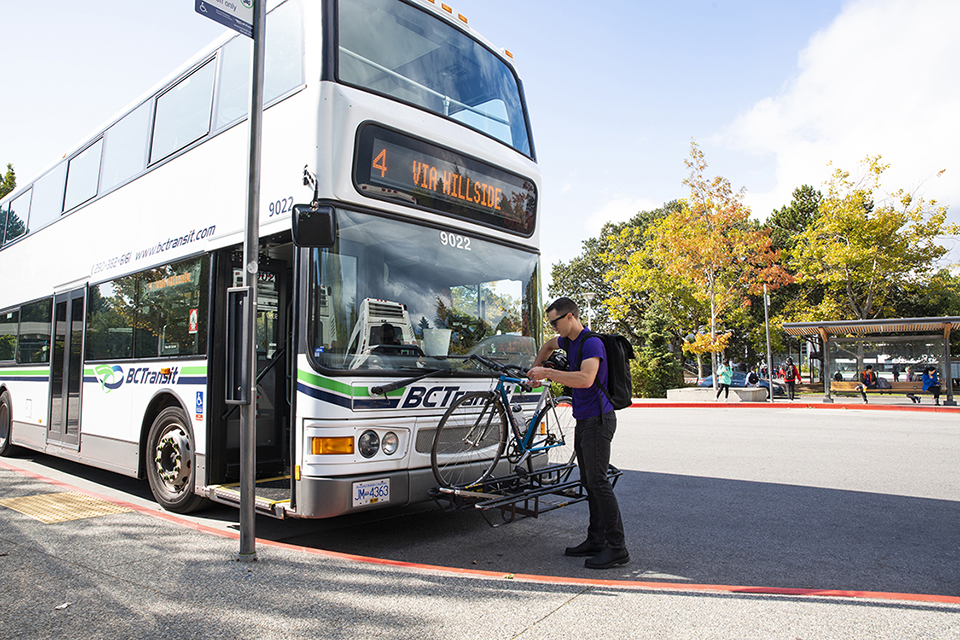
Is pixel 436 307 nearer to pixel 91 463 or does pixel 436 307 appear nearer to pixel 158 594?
pixel 158 594

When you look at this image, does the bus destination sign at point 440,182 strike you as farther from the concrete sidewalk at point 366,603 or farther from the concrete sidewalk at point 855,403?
the concrete sidewalk at point 855,403

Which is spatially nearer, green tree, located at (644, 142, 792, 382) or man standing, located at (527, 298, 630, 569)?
man standing, located at (527, 298, 630, 569)

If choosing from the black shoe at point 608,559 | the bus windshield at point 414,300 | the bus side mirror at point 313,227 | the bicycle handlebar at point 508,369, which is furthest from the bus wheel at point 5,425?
the black shoe at point 608,559

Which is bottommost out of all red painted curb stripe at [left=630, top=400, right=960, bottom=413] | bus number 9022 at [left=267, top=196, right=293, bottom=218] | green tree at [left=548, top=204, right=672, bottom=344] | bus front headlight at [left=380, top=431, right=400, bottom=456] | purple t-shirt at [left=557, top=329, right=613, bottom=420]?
red painted curb stripe at [left=630, top=400, right=960, bottom=413]

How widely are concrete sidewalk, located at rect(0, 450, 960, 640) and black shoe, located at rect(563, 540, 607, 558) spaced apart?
428 millimetres

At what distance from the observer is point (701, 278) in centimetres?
2700

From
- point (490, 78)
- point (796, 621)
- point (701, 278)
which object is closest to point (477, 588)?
point (796, 621)

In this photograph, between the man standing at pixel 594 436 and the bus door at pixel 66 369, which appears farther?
the bus door at pixel 66 369

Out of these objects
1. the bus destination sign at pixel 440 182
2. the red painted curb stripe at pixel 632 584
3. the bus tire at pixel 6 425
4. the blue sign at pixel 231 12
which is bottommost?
the red painted curb stripe at pixel 632 584

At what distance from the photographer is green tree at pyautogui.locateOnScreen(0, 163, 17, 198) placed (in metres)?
30.3

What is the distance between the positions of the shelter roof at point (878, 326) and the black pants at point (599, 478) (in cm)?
1929

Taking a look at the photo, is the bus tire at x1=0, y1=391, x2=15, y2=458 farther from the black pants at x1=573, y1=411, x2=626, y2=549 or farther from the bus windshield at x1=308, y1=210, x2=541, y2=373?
the black pants at x1=573, y1=411, x2=626, y2=549

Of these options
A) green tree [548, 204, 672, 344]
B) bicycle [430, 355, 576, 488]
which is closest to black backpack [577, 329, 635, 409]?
bicycle [430, 355, 576, 488]

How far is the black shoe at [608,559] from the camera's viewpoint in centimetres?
459
